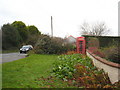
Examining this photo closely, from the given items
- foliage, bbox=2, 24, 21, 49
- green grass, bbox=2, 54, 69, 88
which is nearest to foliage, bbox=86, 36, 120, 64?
green grass, bbox=2, 54, 69, 88

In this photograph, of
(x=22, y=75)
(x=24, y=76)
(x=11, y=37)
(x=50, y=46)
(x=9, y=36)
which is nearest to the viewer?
(x=24, y=76)

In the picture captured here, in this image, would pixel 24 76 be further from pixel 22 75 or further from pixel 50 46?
Answer: pixel 50 46

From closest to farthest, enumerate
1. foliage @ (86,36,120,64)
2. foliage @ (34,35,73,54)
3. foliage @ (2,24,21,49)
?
foliage @ (86,36,120,64)
foliage @ (34,35,73,54)
foliage @ (2,24,21,49)

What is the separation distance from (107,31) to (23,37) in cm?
2581

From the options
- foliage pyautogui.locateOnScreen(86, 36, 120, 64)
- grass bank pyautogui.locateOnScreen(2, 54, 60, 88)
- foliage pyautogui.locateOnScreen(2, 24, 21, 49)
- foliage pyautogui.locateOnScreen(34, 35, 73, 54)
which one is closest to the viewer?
grass bank pyautogui.locateOnScreen(2, 54, 60, 88)

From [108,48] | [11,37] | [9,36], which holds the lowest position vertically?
[108,48]

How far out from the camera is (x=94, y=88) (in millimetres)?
4332

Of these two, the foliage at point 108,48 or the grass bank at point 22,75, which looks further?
the foliage at point 108,48

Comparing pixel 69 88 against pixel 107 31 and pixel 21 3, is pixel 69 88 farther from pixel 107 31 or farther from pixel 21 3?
pixel 107 31

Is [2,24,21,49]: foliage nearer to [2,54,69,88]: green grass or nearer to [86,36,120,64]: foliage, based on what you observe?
[2,54,69,88]: green grass

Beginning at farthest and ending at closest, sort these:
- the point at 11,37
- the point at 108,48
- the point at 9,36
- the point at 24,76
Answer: the point at 11,37 → the point at 9,36 → the point at 108,48 → the point at 24,76

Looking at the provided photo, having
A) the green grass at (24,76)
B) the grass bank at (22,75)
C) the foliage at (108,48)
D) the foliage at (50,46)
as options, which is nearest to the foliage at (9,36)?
the foliage at (50,46)

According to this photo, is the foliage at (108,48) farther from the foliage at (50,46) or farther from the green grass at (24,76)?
the foliage at (50,46)

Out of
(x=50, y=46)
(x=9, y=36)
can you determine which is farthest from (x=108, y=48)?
(x=9, y=36)
